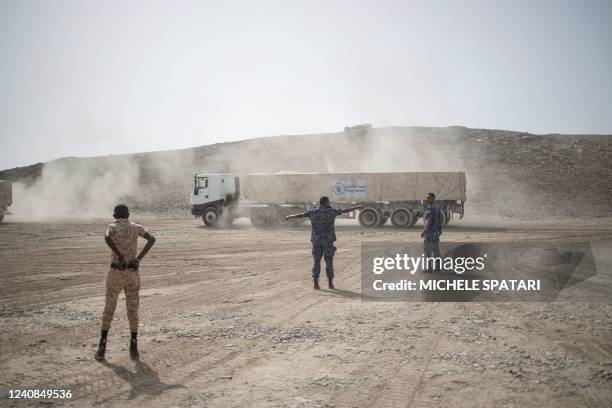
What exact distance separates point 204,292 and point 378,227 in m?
17.1

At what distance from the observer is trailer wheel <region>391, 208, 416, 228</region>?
25000 mm

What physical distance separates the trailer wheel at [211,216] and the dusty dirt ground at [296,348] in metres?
15.9

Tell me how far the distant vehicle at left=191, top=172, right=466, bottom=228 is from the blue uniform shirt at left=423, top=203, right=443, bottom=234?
46.0 feet

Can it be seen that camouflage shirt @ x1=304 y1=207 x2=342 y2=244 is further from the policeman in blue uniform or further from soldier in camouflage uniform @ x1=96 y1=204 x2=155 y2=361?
soldier in camouflage uniform @ x1=96 y1=204 x2=155 y2=361

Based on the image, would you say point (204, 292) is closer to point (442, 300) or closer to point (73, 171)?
point (442, 300)

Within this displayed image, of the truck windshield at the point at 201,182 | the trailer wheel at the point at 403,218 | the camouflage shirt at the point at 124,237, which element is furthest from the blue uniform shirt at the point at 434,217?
the truck windshield at the point at 201,182

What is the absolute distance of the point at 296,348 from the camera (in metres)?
6.12

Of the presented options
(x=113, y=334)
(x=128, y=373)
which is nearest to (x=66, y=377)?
(x=128, y=373)

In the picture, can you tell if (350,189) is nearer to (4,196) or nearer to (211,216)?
(211,216)

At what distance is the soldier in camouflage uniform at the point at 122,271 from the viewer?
5.59 m

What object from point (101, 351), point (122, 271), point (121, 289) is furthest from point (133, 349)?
point (122, 271)

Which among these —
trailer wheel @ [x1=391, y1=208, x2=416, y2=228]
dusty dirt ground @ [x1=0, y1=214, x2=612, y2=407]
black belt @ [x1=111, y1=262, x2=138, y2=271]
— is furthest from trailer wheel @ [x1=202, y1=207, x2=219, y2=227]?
black belt @ [x1=111, y1=262, x2=138, y2=271]

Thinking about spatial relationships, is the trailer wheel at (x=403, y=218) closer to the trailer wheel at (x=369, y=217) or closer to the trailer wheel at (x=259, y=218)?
the trailer wheel at (x=369, y=217)

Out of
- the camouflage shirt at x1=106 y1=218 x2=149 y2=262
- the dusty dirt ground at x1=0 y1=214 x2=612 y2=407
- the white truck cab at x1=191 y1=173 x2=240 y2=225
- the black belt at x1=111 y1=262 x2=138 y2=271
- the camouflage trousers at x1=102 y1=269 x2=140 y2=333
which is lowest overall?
the dusty dirt ground at x1=0 y1=214 x2=612 y2=407
